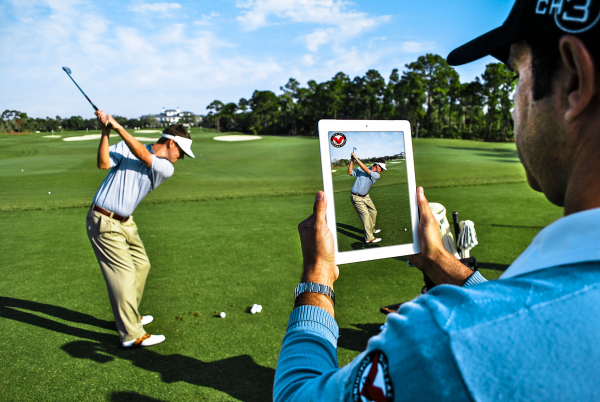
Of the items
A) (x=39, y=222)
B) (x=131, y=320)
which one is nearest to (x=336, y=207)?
(x=131, y=320)

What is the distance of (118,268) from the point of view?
434cm

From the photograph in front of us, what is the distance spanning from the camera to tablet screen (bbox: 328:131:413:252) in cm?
150

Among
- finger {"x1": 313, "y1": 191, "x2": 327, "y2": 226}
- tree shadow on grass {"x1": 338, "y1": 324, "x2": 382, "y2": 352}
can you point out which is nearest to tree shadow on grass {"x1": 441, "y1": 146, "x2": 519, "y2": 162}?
tree shadow on grass {"x1": 338, "y1": 324, "x2": 382, "y2": 352}

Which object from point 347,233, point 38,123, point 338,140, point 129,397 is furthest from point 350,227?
point 38,123

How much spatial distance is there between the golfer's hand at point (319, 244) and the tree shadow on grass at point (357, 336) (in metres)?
2.70

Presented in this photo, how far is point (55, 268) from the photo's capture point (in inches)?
242

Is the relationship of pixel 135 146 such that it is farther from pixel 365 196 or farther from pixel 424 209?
pixel 424 209

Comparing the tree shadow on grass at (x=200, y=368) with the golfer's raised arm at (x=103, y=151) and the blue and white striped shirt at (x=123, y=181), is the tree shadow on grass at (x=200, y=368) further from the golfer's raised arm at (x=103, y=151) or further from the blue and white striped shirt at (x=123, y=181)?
the golfer's raised arm at (x=103, y=151)

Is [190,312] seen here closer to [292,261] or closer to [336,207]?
[292,261]

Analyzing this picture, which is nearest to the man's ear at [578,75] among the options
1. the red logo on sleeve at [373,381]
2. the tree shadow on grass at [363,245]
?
the red logo on sleeve at [373,381]

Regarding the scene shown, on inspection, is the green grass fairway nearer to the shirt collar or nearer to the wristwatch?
the wristwatch

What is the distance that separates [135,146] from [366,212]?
3333 millimetres

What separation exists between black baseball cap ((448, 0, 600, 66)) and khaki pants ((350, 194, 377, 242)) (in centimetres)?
76

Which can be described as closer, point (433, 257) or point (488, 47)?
point (488, 47)
